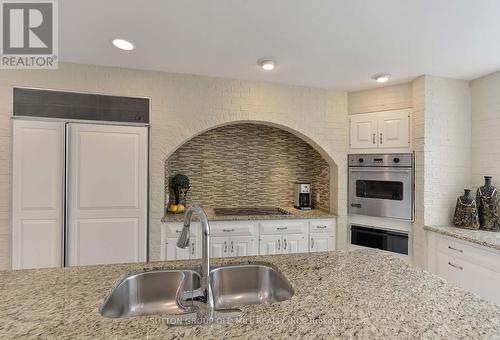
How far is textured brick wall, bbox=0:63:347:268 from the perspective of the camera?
7.62 feet

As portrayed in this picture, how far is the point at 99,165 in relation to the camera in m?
2.44

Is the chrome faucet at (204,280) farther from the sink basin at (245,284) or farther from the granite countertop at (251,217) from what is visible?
the granite countertop at (251,217)

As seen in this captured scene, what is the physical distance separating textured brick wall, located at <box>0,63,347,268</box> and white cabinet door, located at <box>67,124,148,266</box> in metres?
0.14

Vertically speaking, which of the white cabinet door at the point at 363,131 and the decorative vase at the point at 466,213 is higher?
the white cabinet door at the point at 363,131

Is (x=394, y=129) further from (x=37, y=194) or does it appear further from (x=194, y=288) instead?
(x=37, y=194)

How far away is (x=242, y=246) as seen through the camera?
2828mm

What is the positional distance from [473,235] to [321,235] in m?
1.39

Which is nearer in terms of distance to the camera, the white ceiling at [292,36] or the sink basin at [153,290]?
the sink basin at [153,290]

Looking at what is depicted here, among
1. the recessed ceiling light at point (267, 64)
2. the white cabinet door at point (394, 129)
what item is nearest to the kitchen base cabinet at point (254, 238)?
the white cabinet door at point (394, 129)

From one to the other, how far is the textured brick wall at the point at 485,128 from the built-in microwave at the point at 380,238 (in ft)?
3.20

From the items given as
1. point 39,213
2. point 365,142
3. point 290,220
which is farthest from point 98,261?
point 365,142

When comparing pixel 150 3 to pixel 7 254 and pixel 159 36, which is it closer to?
pixel 159 36

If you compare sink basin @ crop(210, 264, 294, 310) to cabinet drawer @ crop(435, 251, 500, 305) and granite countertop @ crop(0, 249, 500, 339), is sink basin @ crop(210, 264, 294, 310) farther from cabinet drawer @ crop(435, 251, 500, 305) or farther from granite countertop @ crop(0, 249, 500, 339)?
cabinet drawer @ crop(435, 251, 500, 305)

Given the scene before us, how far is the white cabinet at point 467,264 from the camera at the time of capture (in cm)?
207
